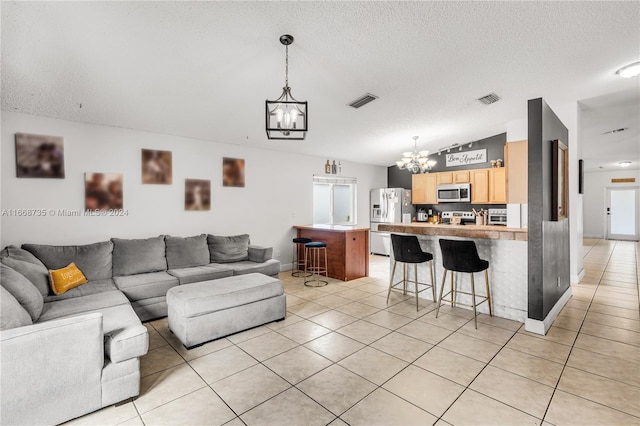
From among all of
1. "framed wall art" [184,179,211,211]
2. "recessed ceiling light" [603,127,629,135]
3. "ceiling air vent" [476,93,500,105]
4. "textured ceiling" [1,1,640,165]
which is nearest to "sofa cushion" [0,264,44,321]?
"textured ceiling" [1,1,640,165]

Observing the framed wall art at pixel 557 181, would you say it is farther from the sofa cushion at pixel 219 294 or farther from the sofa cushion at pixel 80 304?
the sofa cushion at pixel 80 304

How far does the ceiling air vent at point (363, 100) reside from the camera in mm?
4047

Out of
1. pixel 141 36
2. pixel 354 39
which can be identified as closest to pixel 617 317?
pixel 354 39

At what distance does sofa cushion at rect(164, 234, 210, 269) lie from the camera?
4.35 meters

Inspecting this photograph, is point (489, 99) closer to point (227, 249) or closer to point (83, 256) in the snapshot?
point (227, 249)

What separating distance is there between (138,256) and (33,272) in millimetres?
1163

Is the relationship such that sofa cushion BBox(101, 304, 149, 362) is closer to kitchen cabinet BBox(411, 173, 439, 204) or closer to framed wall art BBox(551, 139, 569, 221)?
framed wall art BBox(551, 139, 569, 221)

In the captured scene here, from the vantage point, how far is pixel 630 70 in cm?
353

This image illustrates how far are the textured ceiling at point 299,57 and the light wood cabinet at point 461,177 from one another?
7.89 ft

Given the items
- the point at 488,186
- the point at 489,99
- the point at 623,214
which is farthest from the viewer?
the point at 623,214

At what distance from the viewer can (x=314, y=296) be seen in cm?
448

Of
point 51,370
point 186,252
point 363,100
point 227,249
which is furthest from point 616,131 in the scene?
point 51,370

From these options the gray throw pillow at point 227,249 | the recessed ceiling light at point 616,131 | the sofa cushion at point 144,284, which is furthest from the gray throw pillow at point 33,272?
the recessed ceiling light at point 616,131

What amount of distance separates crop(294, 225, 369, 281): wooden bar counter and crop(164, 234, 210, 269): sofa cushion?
6.91ft
